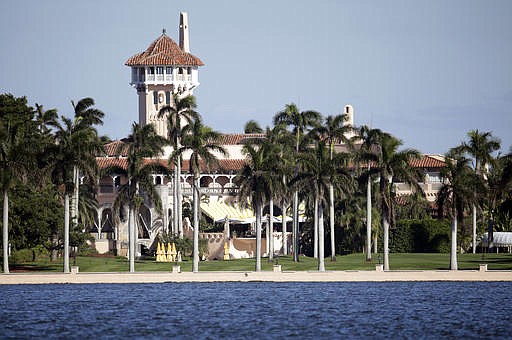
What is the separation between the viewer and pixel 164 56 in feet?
536

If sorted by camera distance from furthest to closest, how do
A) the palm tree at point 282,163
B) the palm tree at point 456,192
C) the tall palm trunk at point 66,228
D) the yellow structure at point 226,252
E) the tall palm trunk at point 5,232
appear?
1. the yellow structure at point 226,252
2. the palm tree at point 282,163
3. the tall palm trunk at point 66,228
4. the palm tree at point 456,192
5. the tall palm trunk at point 5,232

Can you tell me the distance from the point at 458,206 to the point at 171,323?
112 ft

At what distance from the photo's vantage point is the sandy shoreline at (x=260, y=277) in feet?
321

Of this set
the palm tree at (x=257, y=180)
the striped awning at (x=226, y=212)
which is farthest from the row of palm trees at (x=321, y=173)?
the striped awning at (x=226, y=212)

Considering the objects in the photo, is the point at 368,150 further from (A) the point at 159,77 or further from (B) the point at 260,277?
(A) the point at 159,77

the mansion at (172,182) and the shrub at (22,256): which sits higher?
the mansion at (172,182)

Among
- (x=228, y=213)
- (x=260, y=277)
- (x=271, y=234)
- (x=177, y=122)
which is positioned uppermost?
(x=177, y=122)

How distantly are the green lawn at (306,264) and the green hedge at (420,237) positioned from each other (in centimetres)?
666

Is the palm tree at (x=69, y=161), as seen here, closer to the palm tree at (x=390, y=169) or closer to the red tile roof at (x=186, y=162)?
the palm tree at (x=390, y=169)

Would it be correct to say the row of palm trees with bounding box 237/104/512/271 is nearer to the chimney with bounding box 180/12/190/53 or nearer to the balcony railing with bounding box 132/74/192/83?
the balcony railing with bounding box 132/74/192/83

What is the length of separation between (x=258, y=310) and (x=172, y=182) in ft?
211

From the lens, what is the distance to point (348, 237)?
426 ft

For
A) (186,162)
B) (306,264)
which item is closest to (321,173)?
(306,264)

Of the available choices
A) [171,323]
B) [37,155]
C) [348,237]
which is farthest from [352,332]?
[348,237]
